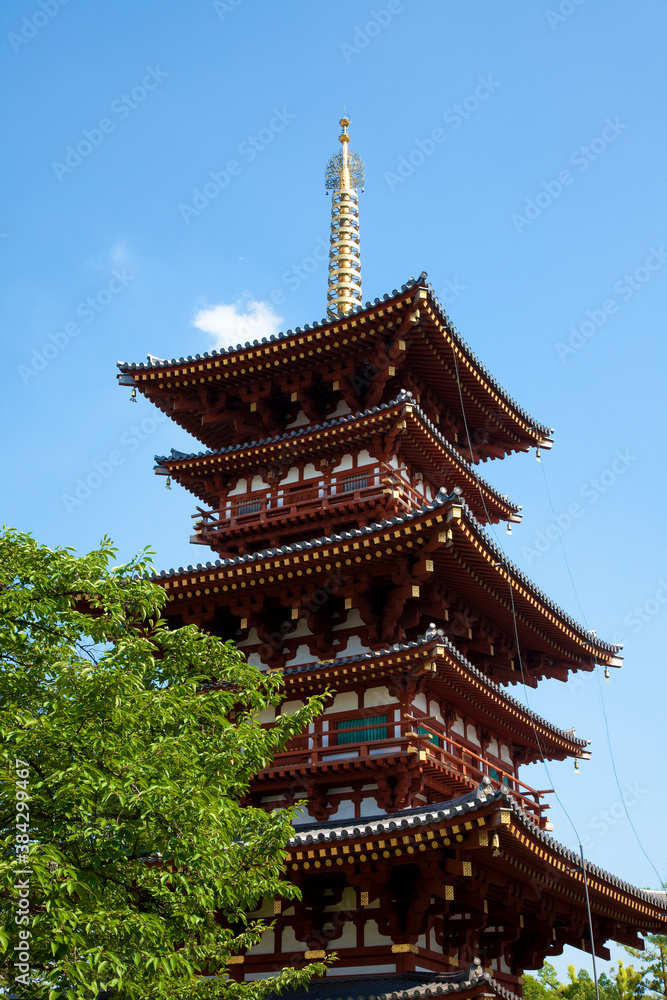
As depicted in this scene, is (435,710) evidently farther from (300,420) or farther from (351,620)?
(300,420)

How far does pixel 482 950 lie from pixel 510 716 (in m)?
5.40

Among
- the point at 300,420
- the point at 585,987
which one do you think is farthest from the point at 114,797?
the point at 585,987

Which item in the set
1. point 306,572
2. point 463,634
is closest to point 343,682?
point 306,572

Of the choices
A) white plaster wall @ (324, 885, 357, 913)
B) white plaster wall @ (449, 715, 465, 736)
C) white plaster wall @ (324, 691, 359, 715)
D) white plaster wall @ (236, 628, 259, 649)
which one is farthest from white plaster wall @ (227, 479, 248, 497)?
white plaster wall @ (324, 885, 357, 913)

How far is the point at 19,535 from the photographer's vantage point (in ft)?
45.1

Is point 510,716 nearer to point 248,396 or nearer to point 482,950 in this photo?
point 482,950

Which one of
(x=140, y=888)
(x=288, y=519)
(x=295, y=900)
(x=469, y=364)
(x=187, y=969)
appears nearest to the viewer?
(x=187, y=969)

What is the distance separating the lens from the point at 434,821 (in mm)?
16984

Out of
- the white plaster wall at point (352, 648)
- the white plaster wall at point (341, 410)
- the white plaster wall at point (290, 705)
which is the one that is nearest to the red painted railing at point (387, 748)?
the white plaster wall at point (290, 705)

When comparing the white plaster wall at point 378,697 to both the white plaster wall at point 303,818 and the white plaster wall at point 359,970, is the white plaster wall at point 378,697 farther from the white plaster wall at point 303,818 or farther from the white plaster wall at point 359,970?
the white plaster wall at point 359,970

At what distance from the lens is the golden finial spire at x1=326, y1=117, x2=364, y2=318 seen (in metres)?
31.5

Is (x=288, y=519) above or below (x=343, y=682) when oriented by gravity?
above

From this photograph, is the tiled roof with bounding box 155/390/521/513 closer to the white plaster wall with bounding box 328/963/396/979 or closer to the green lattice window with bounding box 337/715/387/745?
the green lattice window with bounding box 337/715/387/745

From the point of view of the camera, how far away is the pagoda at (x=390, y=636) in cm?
1855
